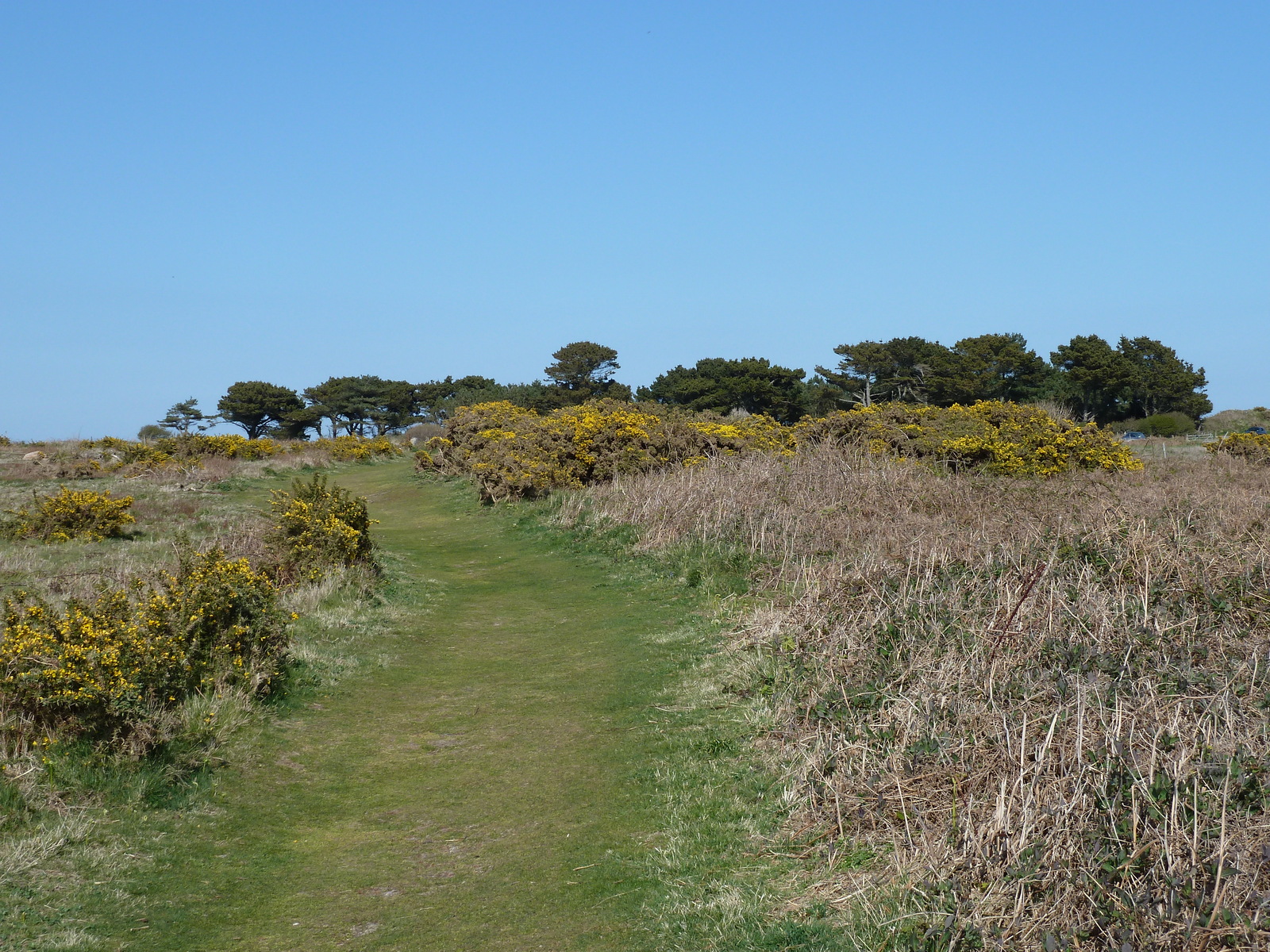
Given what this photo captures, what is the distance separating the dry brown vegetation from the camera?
154 inches

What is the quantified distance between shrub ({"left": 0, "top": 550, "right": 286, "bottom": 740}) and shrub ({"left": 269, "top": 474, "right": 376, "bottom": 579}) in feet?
13.4

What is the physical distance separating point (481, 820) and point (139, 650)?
258cm

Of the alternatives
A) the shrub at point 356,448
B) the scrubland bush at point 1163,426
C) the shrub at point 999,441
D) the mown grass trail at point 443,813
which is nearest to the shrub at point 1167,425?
the scrubland bush at point 1163,426

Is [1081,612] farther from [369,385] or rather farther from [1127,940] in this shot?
[369,385]

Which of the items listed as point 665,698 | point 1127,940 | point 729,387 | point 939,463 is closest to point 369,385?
point 729,387

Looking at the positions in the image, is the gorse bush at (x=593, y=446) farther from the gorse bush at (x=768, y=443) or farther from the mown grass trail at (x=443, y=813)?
the mown grass trail at (x=443, y=813)

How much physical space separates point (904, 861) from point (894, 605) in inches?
128

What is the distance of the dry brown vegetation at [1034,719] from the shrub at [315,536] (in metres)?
5.55

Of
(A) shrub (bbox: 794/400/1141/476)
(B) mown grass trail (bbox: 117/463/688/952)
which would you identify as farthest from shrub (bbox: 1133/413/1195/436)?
(B) mown grass trail (bbox: 117/463/688/952)

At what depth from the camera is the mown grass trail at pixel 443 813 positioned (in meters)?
4.87

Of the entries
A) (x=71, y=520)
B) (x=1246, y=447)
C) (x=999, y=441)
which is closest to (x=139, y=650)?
(x=71, y=520)

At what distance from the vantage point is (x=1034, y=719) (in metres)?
5.12

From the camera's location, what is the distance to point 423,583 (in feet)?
45.4

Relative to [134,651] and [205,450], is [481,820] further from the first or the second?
[205,450]
